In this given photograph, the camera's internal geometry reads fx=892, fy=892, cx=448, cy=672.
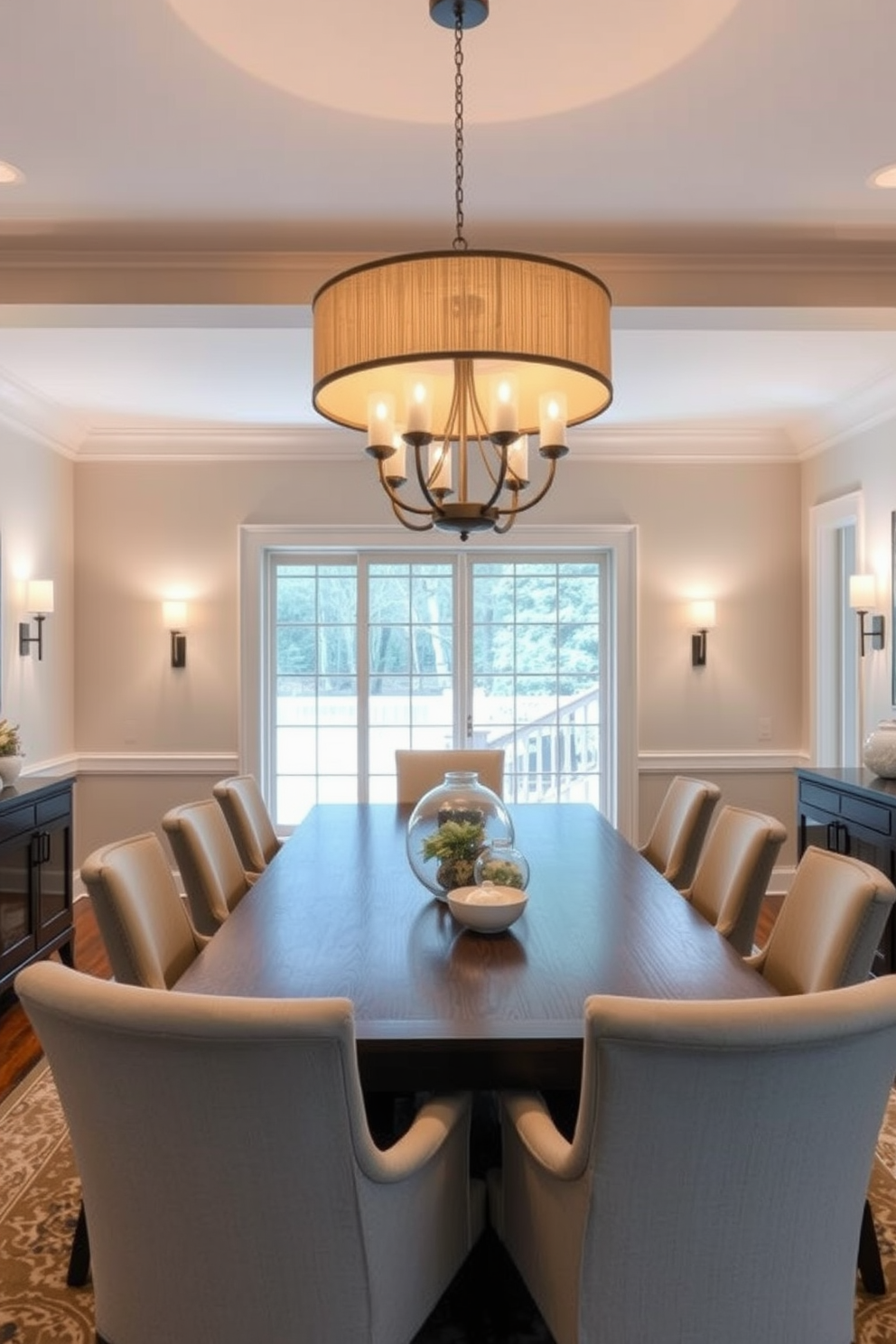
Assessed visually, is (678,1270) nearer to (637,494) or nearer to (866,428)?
(866,428)

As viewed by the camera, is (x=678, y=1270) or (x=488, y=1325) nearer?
(x=678, y=1270)

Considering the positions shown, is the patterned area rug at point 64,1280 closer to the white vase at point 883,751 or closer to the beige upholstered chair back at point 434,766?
the white vase at point 883,751

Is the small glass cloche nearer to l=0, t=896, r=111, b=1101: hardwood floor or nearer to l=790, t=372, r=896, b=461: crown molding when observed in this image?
l=0, t=896, r=111, b=1101: hardwood floor

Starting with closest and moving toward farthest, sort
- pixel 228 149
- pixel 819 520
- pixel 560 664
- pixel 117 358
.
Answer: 1. pixel 228 149
2. pixel 117 358
3. pixel 819 520
4. pixel 560 664

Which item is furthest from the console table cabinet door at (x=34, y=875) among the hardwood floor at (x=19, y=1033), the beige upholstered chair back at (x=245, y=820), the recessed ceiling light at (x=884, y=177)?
the recessed ceiling light at (x=884, y=177)

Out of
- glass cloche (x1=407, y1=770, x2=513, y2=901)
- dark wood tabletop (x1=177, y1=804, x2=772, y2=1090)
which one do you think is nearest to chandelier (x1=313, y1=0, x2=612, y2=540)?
glass cloche (x1=407, y1=770, x2=513, y2=901)

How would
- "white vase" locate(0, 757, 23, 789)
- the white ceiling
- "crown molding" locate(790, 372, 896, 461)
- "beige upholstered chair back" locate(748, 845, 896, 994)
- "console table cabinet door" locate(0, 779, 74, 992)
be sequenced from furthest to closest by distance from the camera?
1. "crown molding" locate(790, 372, 896, 461)
2. "white vase" locate(0, 757, 23, 789)
3. "console table cabinet door" locate(0, 779, 74, 992)
4. the white ceiling
5. "beige upholstered chair back" locate(748, 845, 896, 994)

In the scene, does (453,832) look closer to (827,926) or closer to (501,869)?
(501,869)

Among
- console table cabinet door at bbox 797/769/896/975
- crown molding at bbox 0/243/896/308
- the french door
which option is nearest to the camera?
crown molding at bbox 0/243/896/308

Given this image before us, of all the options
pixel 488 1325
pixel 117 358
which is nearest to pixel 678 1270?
pixel 488 1325

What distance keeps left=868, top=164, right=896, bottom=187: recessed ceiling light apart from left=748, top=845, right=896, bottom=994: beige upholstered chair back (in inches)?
72.9

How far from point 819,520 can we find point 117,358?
12.3ft

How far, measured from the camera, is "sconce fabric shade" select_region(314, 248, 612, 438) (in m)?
1.82

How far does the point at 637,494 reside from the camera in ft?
17.2
